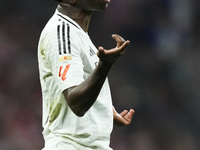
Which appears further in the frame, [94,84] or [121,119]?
[121,119]

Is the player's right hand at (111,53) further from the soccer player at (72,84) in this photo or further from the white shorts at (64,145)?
the white shorts at (64,145)

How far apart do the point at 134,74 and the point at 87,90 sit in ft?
13.3

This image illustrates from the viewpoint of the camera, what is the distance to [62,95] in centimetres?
221

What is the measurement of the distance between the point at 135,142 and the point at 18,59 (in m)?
2.21

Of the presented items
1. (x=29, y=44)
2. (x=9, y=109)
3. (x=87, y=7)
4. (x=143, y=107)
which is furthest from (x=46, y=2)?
(x=87, y=7)

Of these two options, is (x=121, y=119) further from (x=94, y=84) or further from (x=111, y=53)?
(x=111, y=53)

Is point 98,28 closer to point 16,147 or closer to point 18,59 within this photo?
point 18,59

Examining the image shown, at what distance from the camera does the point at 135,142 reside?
5660 millimetres

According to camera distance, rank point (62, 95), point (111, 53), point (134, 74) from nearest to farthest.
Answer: point (111, 53), point (62, 95), point (134, 74)

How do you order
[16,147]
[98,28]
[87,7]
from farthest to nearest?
[98,28] → [16,147] → [87,7]

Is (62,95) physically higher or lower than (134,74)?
higher

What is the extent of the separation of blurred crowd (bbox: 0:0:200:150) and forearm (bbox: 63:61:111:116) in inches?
151

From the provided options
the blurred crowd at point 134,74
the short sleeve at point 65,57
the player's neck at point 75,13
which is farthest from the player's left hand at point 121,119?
the blurred crowd at point 134,74

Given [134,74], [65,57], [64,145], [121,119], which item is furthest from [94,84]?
[134,74]
